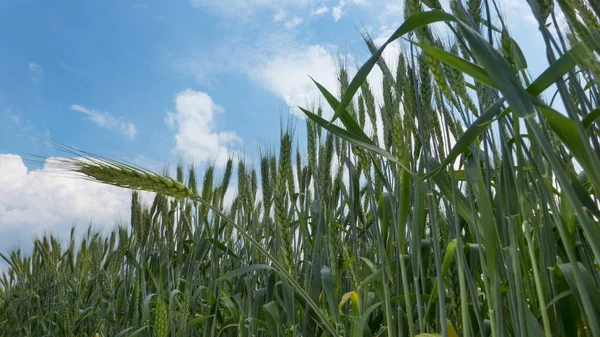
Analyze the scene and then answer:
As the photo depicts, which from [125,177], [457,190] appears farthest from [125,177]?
[457,190]

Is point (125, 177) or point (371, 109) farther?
point (371, 109)

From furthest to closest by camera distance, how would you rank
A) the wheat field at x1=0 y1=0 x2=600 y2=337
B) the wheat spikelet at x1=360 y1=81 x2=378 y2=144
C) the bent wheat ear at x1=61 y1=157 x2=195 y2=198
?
the wheat spikelet at x1=360 y1=81 x2=378 y2=144 < the bent wheat ear at x1=61 y1=157 x2=195 y2=198 < the wheat field at x1=0 y1=0 x2=600 y2=337

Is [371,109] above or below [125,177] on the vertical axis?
above

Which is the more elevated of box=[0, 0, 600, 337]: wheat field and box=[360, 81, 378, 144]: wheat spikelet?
box=[360, 81, 378, 144]: wheat spikelet

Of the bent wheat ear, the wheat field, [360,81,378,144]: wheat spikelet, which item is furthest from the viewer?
[360,81,378,144]: wheat spikelet

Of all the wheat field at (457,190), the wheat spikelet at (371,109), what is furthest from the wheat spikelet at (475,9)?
the wheat spikelet at (371,109)

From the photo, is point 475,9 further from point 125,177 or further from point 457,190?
point 125,177

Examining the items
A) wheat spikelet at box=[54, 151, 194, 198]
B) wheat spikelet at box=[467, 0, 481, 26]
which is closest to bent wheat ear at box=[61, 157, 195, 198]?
wheat spikelet at box=[54, 151, 194, 198]

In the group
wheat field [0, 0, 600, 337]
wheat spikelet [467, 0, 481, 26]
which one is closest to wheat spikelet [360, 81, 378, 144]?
wheat field [0, 0, 600, 337]

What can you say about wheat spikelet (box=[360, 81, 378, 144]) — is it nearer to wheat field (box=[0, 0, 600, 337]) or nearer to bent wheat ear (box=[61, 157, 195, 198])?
wheat field (box=[0, 0, 600, 337])

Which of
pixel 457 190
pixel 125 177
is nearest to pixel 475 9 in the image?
pixel 457 190

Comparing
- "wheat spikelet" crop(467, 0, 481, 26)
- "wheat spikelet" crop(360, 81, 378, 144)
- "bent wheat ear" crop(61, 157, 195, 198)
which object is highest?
"wheat spikelet" crop(467, 0, 481, 26)

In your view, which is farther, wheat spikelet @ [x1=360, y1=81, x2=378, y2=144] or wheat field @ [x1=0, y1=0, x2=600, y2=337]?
wheat spikelet @ [x1=360, y1=81, x2=378, y2=144]

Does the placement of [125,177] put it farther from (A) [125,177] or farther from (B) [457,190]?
(B) [457,190]
